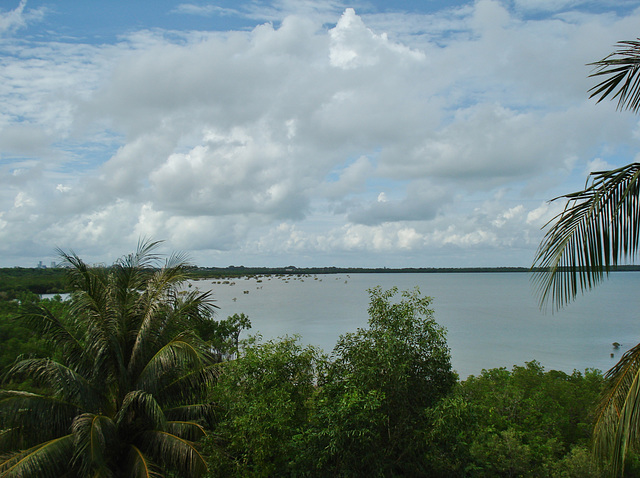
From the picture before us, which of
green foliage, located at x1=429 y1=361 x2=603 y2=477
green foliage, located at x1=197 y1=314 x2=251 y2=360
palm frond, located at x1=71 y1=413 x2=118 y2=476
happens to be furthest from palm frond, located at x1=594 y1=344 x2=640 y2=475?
green foliage, located at x1=197 y1=314 x2=251 y2=360

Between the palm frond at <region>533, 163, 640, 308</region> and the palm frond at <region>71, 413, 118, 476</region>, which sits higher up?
the palm frond at <region>533, 163, 640, 308</region>

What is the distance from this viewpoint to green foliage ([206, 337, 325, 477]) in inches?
344

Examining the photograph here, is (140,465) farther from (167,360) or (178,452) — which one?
(167,360)

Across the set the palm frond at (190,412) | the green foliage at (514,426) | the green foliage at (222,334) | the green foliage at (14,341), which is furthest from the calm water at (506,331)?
the palm frond at (190,412)

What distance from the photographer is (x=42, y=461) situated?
329 inches

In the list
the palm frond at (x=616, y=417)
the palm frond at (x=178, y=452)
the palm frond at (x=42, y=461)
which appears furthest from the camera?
the palm frond at (x=178, y=452)

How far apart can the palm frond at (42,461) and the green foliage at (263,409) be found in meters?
2.66

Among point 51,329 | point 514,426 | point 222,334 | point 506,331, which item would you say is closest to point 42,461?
point 51,329

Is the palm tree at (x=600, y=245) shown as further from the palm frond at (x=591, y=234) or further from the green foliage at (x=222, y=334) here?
the green foliage at (x=222, y=334)

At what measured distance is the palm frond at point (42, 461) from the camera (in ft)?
26.1

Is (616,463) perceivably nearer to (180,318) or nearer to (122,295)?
(180,318)

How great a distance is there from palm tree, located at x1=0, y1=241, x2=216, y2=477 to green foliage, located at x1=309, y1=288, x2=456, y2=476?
2874 mm

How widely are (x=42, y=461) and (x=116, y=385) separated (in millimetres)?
2615

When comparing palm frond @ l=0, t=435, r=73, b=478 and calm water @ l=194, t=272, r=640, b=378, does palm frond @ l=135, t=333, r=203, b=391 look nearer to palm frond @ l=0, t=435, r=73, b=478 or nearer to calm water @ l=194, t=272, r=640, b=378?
palm frond @ l=0, t=435, r=73, b=478
